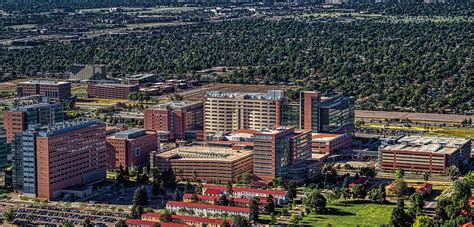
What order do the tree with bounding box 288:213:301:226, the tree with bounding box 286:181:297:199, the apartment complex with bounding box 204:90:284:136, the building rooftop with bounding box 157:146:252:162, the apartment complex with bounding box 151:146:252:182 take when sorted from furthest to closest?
the apartment complex with bounding box 204:90:284:136 → the building rooftop with bounding box 157:146:252:162 → the apartment complex with bounding box 151:146:252:182 → the tree with bounding box 286:181:297:199 → the tree with bounding box 288:213:301:226

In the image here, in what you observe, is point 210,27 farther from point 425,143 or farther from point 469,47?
point 425,143

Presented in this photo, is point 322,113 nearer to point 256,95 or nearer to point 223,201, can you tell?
point 256,95

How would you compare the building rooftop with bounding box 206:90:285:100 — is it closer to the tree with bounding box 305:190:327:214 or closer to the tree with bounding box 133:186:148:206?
the tree with bounding box 133:186:148:206

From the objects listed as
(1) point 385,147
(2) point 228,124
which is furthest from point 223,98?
(1) point 385,147

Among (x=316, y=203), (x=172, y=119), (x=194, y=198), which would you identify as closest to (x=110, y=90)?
(x=172, y=119)

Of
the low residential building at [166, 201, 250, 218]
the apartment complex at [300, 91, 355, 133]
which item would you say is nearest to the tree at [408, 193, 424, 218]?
the low residential building at [166, 201, 250, 218]

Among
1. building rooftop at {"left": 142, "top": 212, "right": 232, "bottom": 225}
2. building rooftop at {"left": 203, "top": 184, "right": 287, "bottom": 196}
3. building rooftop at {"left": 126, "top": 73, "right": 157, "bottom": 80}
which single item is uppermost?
building rooftop at {"left": 126, "top": 73, "right": 157, "bottom": 80}
